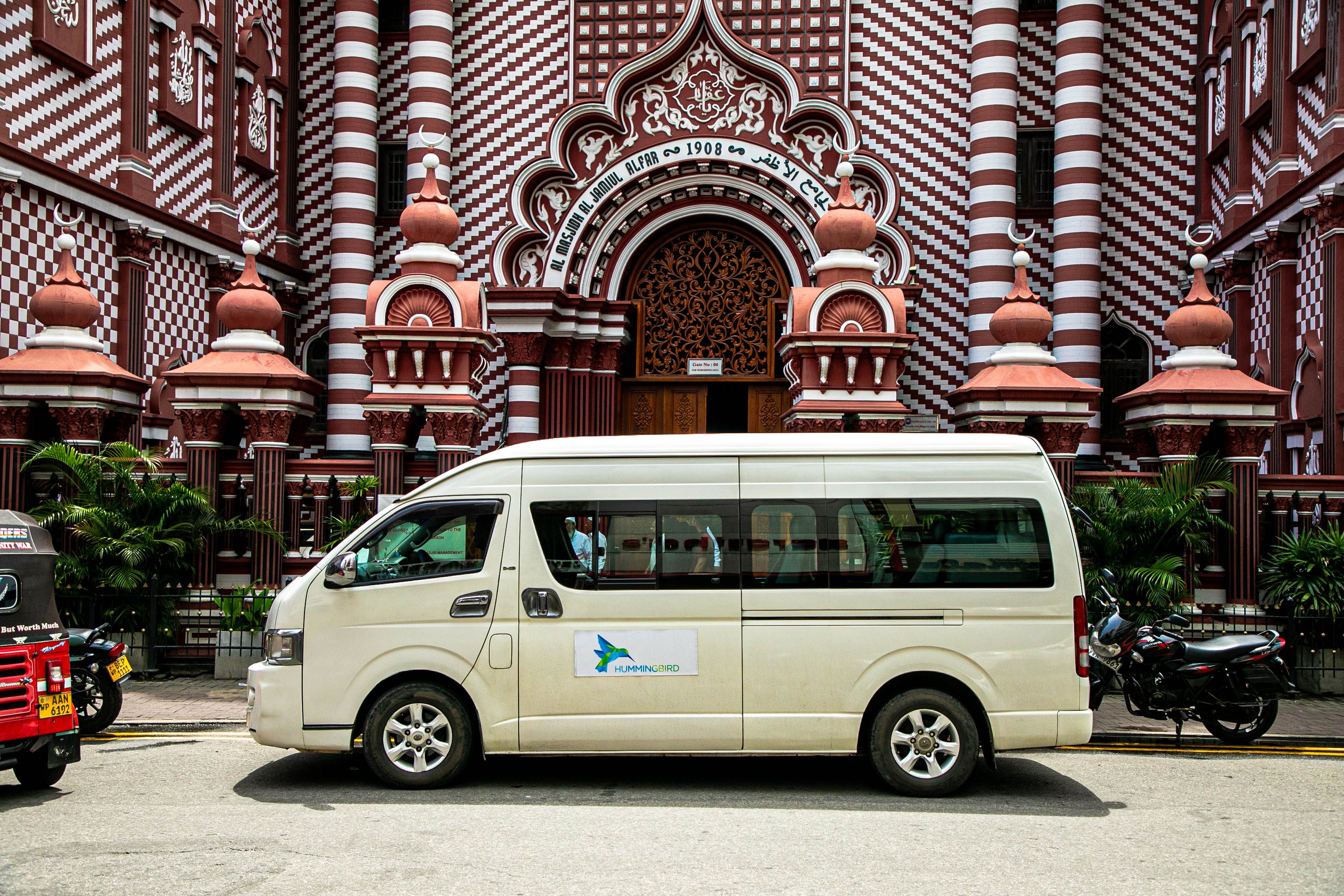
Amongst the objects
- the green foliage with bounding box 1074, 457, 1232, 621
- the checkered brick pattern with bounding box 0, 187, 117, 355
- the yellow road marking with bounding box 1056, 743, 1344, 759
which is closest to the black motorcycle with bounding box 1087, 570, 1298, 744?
the yellow road marking with bounding box 1056, 743, 1344, 759

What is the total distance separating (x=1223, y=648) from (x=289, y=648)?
7236 millimetres

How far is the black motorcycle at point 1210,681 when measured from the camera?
9320 millimetres

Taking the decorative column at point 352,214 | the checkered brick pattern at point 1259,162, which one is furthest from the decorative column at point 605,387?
the checkered brick pattern at point 1259,162

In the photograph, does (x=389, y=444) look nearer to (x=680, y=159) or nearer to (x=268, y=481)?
(x=268, y=481)

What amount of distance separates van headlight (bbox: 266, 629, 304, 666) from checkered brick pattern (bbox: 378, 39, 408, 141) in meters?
14.0

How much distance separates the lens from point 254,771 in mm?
8211

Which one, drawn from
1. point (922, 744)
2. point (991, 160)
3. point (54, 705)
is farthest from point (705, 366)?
point (54, 705)

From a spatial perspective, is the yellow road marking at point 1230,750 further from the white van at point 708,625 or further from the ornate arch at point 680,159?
the ornate arch at point 680,159

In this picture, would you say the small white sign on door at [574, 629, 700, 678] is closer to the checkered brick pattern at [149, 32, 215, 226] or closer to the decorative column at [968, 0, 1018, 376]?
the decorative column at [968, 0, 1018, 376]

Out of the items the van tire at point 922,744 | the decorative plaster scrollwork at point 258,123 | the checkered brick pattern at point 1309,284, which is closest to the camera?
the van tire at point 922,744

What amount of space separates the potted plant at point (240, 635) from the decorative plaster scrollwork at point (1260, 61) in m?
15.4

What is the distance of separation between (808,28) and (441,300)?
29.3ft

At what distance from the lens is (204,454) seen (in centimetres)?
1257

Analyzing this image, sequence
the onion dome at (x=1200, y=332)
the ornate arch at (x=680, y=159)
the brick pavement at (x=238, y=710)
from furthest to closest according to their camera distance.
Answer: the ornate arch at (x=680, y=159) < the onion dome at (x=1200, y=332) < the brick pavement at (x=238, y=710)
